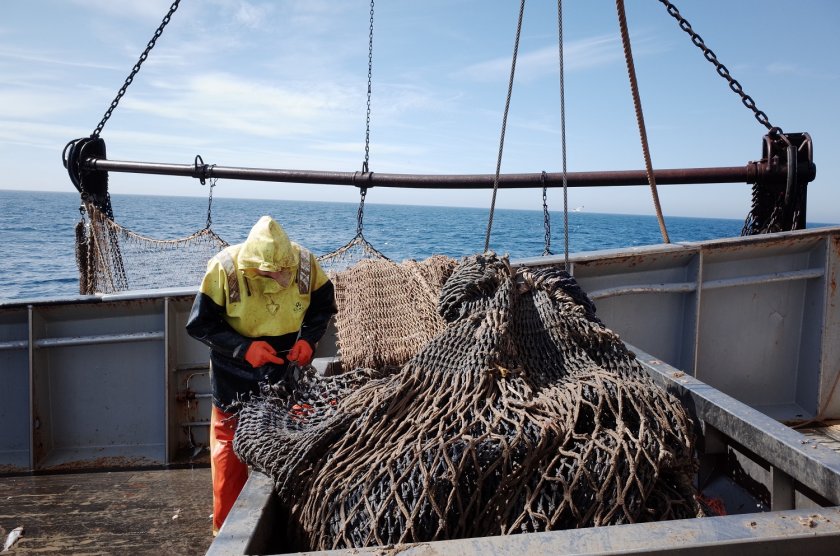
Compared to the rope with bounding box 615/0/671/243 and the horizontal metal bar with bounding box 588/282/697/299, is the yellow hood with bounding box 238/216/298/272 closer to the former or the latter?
the rope with bounding box 615/0/671/243

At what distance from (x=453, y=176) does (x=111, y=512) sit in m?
3.90

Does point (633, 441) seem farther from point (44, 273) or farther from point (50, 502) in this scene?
point (44, 273)

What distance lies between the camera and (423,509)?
1494 mm

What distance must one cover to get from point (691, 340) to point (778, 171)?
1.72 m

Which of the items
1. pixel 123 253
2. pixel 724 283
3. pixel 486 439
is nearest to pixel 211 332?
pixel 486 439

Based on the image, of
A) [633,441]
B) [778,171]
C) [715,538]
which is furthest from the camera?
[778,171]

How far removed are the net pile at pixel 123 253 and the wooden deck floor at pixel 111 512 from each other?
258cm

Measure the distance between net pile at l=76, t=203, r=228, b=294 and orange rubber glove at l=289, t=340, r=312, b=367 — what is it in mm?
3205

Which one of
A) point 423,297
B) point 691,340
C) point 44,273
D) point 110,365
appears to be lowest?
point 44,273

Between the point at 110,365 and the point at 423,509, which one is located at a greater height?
the point at 423,509

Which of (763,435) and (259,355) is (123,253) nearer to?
(259,355)

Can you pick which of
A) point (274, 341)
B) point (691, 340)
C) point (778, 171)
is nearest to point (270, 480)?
point (274, 341)

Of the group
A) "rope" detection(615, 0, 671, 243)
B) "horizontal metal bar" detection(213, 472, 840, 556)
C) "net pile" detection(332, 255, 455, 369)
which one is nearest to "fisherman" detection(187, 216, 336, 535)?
"net pile" detection(332, 255, 455, 369)

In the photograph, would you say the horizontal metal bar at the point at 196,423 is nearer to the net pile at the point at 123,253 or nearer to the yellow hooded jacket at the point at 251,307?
the yellow hooded jacket at the point at 251,307
